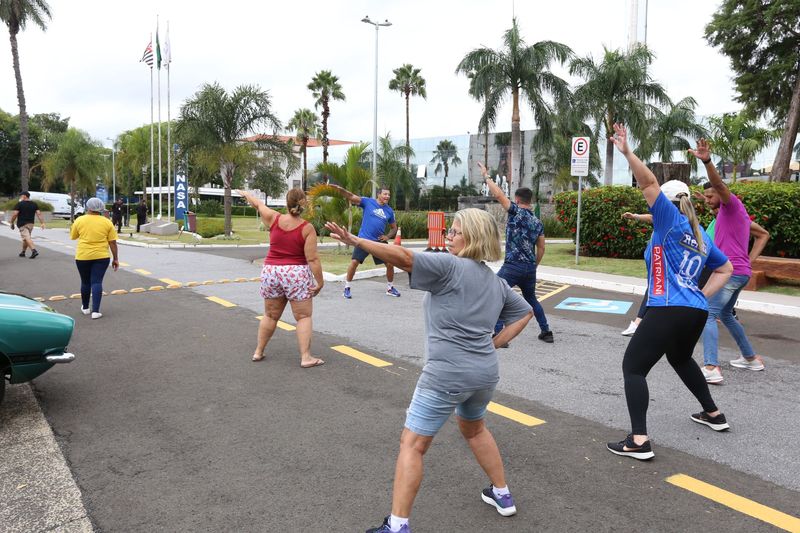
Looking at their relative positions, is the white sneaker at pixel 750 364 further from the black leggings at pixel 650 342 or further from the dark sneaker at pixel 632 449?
the dark sneaker at pixel 632 449

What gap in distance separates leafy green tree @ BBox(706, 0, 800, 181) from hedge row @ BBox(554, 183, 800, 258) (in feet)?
28.2

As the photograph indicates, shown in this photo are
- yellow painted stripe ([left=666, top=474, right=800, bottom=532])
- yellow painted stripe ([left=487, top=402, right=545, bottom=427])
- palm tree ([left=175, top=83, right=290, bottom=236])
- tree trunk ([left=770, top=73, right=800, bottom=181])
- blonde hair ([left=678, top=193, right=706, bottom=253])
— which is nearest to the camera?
yellow painted stripe ([left=666, top=474, right=800, bottom=532])

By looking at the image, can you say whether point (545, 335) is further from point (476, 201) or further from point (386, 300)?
point (476, 201)

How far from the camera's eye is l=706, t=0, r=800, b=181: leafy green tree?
2130 cm

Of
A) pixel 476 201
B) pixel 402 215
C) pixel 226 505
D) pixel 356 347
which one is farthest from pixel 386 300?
pixel 476 201

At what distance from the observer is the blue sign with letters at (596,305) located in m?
9.54

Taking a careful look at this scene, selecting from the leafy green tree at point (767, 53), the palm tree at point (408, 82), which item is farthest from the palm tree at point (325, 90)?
the leafy green tree at point (767, 53)

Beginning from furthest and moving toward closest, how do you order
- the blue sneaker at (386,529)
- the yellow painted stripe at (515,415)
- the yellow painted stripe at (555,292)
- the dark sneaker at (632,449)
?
the yellow painted stripe at (555,292) → the yellow painted stripe at (515,415) → the dark sneaker at (632,449) → the blue sneaker at (386,529)

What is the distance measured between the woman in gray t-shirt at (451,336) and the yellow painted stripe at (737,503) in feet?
4.99

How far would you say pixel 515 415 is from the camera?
4.73 meters

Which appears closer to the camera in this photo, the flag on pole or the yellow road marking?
the yellow road marking

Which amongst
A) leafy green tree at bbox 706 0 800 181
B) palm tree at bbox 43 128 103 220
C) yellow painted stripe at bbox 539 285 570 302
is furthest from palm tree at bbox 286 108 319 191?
yellow painted stripe at bbox 539 285 570 302

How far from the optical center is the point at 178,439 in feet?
13.8

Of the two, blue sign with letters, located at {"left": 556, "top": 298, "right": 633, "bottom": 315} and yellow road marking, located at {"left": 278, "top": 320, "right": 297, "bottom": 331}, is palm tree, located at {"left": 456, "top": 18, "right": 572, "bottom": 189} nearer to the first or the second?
blue sign with letters, located at {"left": 556, "top": 298, "right": 633, "bottom": 315}
